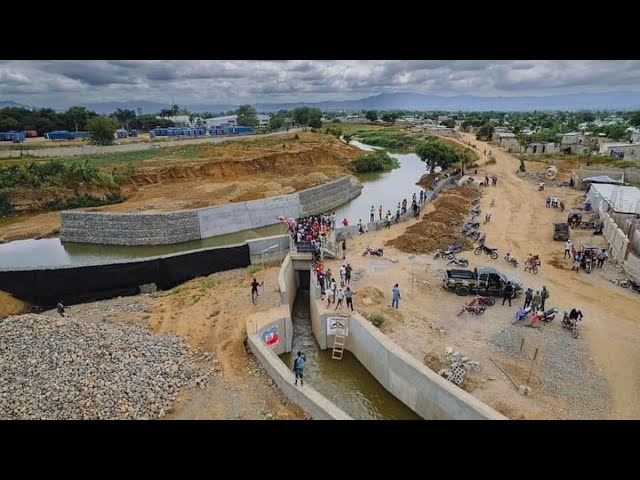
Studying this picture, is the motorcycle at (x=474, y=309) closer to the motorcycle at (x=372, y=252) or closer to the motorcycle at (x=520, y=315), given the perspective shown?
the motorcycle at (x=520, y=315)

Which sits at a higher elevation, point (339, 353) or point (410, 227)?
point (410, 227)

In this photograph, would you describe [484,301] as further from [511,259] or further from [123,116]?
[123,116]

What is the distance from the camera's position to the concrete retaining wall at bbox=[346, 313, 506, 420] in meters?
10.8

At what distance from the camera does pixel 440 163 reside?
4900cm

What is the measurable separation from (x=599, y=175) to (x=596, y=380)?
2954 cm

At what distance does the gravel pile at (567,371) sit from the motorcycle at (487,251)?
6.55 meters

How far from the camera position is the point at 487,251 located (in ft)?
69.2

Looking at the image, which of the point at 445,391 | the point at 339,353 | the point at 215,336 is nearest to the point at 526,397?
the point at 445,391

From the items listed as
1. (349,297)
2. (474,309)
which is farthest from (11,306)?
(474,309)

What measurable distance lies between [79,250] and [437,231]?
23.7m

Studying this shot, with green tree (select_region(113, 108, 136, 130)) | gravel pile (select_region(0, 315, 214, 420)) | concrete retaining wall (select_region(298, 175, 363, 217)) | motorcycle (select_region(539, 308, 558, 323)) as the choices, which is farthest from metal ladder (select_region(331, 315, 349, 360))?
green tree (select_region(113, 108, 136, 130))

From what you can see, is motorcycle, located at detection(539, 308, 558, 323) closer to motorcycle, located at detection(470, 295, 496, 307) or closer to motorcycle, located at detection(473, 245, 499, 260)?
motorcycle, located at detection(470, 295, 496, 307)

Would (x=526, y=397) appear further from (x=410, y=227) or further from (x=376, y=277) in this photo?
(x=410, y=227)

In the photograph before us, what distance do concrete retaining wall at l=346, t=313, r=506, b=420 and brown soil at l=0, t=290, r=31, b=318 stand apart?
48.9 feet
